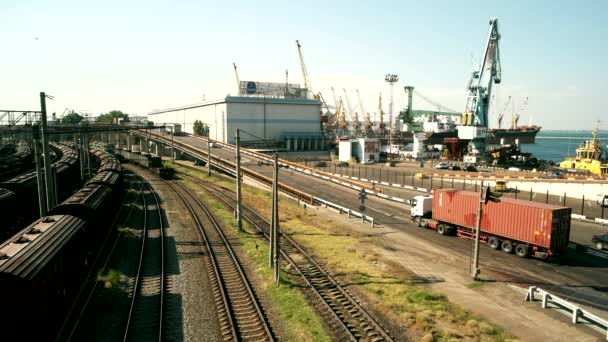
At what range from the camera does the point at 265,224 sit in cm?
3697

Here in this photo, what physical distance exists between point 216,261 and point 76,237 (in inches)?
339

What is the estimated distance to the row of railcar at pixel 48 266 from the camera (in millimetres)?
12586

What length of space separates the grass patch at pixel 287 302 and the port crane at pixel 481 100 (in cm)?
8940

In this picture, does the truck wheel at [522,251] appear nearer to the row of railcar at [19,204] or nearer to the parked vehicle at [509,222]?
the parked vehicle at [509,222]

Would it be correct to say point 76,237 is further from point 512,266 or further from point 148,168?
point 148,168

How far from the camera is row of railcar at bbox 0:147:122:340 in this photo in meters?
12.6

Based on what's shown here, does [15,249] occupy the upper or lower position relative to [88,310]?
upper

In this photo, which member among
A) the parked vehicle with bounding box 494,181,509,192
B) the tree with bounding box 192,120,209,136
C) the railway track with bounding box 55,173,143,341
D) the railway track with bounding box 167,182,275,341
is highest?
the tree with bounding box 192,120,209,136

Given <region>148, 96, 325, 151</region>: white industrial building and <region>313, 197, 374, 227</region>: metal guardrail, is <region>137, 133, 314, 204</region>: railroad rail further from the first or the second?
<region>148, 96, 325, 151</region>: white industrial building

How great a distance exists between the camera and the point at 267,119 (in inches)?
5212

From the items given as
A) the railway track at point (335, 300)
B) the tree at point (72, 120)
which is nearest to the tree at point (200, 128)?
the tree at point (72, 120)

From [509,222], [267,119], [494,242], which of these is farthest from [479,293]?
[267,119]

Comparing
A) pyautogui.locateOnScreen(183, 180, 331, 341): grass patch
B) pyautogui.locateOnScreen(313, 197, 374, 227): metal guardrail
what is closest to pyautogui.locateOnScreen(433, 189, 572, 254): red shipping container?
pyautogui.locateOnScreen(313, 197, 374, 227): metal guardrail

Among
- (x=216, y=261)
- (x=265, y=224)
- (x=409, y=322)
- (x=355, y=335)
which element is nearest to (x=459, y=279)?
(x=409, y=322)
